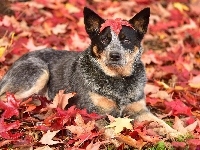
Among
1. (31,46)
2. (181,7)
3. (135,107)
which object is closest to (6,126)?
Answer: (135,107)

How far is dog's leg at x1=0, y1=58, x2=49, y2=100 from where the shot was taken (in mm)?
6453

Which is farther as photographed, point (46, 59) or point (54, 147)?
point (46, 59)

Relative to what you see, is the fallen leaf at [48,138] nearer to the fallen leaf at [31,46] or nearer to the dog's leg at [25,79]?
the dog's leg at [25,79]

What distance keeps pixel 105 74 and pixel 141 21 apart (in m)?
0.82

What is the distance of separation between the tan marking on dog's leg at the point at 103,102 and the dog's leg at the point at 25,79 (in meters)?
0.85

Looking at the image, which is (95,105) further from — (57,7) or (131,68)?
(57,7)

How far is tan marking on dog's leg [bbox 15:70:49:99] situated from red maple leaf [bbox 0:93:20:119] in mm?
505

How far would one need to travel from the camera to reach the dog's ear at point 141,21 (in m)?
6.19

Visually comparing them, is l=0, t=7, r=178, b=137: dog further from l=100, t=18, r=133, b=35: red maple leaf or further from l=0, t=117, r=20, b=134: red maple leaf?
l=0, t=117, r=20, b=134: red maple leaf

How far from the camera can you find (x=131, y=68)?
627 cm

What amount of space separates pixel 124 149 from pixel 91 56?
1433mm

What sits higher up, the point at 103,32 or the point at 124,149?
the point at 103,32

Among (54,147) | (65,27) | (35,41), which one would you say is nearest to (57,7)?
(65,27)

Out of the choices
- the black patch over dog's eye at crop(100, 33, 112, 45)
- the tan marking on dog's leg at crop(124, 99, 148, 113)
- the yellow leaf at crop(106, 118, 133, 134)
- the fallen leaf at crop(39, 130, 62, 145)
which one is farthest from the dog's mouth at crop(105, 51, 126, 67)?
the fallen leaf at crop(39, 130, 62, 145)
